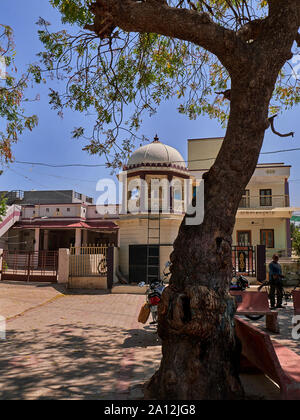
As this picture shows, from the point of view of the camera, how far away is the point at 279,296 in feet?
35.4

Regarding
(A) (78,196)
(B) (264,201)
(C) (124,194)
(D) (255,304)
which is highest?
(A) (78,196)

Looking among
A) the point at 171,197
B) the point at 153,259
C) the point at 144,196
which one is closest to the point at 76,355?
the point at 153,259

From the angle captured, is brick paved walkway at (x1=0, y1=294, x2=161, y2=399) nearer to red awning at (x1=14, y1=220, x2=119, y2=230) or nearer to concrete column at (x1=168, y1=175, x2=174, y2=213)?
concrete column at (x1=168, y1=175, x2=174, y2=213)

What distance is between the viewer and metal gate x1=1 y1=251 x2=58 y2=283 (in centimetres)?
1633

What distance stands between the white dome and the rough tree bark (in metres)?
13.5

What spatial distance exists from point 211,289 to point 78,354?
10.6 ft

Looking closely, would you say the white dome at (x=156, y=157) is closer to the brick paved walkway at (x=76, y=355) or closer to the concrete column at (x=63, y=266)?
the concrete column at (x=63, y=266)

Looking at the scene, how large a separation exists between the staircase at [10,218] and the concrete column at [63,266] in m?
11.7

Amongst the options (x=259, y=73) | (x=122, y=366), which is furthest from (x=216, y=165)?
(x=122, y=366)

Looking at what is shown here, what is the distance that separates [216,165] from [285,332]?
5346 millimetres

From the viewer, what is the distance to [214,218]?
157 inches

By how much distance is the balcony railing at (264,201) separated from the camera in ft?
86.2

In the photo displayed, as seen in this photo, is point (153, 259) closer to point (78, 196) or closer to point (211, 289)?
point (211, 289)

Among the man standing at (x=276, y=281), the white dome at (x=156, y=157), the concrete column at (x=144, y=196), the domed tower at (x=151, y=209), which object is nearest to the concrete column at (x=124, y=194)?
the domed tower at (x=151, y=209)
